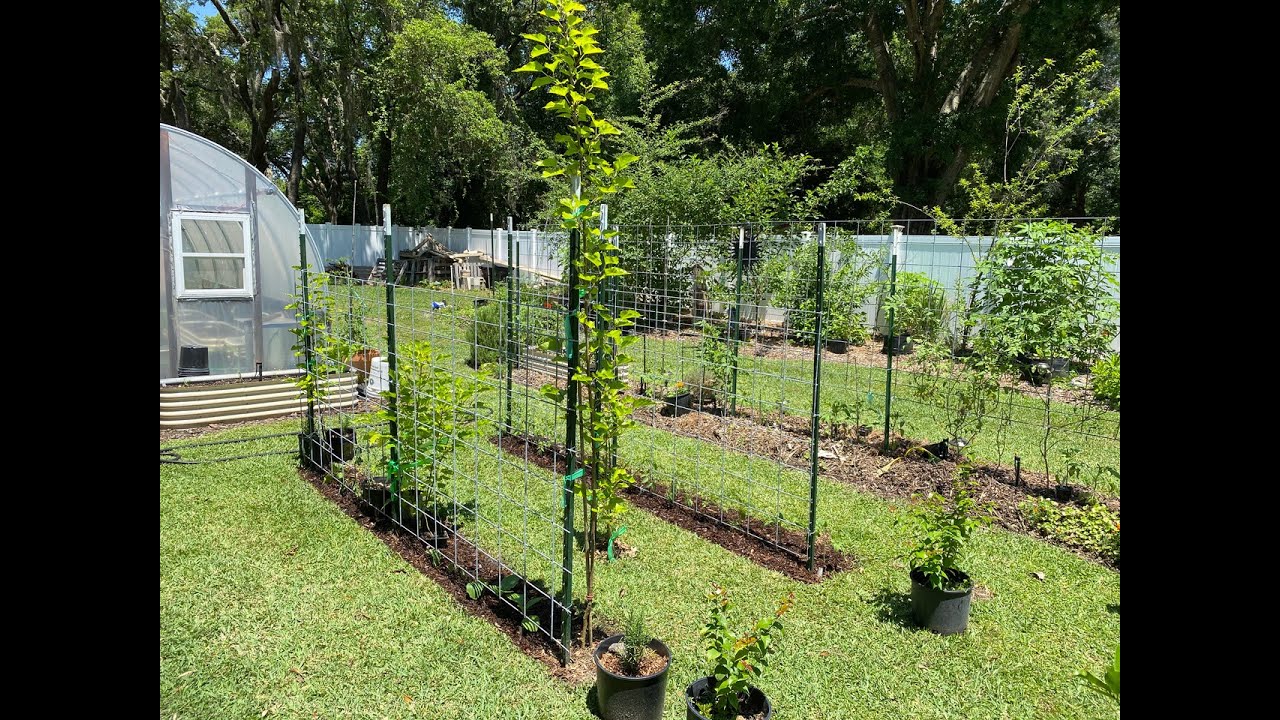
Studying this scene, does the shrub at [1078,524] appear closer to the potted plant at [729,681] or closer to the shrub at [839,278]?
the potted plant at [729,681]

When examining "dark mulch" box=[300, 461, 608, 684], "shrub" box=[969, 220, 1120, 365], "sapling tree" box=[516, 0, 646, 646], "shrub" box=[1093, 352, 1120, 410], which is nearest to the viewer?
"sapling tree" box=[516, 0, 646, 646]

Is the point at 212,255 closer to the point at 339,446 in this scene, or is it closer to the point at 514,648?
the point at 339,446

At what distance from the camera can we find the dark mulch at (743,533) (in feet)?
15.1

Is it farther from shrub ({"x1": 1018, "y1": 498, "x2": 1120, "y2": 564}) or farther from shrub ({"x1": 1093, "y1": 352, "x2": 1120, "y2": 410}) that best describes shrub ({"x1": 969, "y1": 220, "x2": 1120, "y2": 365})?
shrub ({"x1": 1018, "y1": 498, "x2": 1120, "y2": 564})

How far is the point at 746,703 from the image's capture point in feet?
9.78

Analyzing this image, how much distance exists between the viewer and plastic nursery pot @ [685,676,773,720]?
9.50 feet

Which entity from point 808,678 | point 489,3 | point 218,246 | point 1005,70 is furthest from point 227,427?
point 489,3

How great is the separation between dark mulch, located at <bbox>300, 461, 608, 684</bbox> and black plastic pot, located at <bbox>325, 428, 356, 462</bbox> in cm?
28

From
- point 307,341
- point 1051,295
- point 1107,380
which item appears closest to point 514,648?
point 307,341

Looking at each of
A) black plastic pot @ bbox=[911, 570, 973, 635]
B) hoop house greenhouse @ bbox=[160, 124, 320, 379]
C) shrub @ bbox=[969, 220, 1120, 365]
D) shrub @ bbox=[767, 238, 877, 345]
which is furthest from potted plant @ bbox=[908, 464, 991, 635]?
hoop house greenhouse @ bbox=[160, 124, 320, 379]

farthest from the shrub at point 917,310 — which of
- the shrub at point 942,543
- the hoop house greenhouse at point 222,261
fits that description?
the hoop house greenhouse at point 222,261
